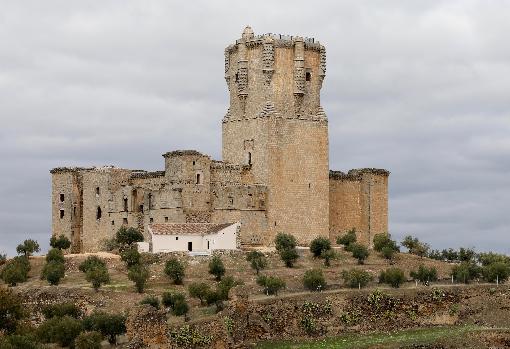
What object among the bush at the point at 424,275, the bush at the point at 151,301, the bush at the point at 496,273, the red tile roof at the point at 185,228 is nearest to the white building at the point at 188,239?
the red tile roof at the point at 185,228

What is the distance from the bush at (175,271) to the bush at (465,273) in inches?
571

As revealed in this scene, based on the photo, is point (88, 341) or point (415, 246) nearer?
point (88, 341)

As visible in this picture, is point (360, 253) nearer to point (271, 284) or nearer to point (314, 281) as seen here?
point (314, 281)

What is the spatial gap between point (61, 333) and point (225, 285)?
10084 millimetres

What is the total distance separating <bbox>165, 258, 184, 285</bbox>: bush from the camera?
2749 inches

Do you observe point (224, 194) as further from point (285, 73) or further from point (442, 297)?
point (442, 297)

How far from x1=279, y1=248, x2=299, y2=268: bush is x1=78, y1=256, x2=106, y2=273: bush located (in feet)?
32.2

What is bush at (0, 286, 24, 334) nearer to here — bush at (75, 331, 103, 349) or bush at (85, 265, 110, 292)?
bush at (75, 331, 103, 349)

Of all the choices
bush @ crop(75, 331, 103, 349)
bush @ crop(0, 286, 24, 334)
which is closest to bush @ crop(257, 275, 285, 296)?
bush @ crop(75, 331, 103, 349)

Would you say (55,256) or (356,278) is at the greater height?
(55,256)

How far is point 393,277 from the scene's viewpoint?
6769 cm

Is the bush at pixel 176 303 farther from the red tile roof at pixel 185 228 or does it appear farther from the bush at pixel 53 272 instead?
the red tile roof at pixel 185 228

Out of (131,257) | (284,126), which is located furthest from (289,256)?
(284,126)

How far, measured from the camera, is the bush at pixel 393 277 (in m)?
67.6
